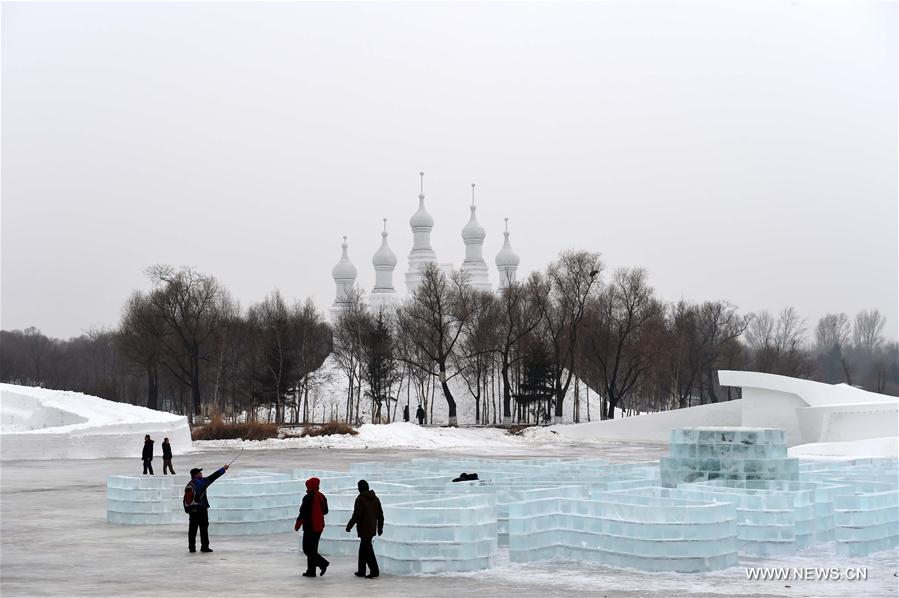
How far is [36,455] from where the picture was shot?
113 feet

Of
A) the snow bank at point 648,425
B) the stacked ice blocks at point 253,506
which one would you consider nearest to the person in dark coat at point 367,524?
the stacked ice blocks at point 253,506

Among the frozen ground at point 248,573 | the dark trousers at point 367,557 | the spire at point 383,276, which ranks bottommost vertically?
the frozen ground at point 248,573

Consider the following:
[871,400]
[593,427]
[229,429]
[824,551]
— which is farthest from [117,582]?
[593,427]

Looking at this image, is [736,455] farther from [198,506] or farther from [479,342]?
[479,342]

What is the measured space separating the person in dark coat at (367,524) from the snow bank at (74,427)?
25688mm

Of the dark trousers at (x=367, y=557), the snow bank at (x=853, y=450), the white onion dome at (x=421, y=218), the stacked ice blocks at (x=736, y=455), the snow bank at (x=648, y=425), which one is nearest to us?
the dark trousers at (x=367, y=557)

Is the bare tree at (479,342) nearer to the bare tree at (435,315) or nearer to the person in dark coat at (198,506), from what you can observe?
the bare tree at (435,315)

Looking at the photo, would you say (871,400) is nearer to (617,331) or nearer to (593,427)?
(593,427)

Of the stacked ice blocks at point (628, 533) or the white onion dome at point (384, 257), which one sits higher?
the white onion dome at point (384, 257)

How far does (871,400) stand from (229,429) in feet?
88.0

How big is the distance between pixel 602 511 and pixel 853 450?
933 inches

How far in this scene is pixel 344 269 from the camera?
92.4 meters

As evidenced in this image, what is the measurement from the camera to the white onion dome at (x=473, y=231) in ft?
278

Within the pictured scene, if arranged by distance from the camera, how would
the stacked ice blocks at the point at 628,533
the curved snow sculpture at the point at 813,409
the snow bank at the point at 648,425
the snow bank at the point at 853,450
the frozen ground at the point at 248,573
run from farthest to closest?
1. the snow bank at the point at 648,425
2. the curved snow sculpture at the point at 813,409
3. the snow bank at the point at 853,450
4. the stacked ice blocks at the point at 628,533
5. the frozen ground at the point at 248,573
